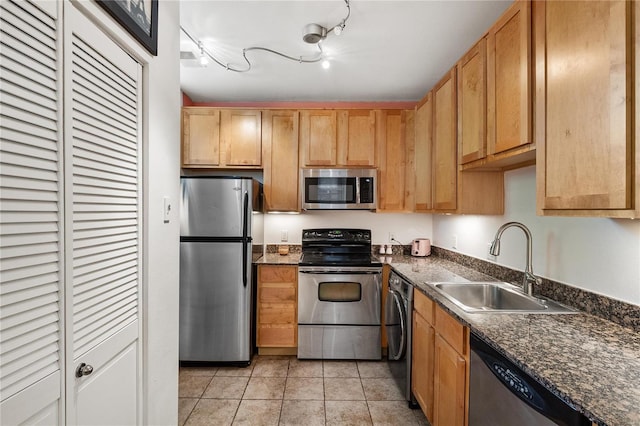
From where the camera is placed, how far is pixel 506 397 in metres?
1.10

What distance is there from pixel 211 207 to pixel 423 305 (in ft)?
6.22

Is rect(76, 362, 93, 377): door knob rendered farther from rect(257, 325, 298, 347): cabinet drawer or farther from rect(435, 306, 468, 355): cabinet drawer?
rect(257, 325, 298, 347): cabinet drawer

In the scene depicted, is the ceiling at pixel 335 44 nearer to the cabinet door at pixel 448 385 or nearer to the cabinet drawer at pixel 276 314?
the cabinet door at pixel 448 385

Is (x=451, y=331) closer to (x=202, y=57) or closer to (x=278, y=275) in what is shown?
(x=278, y=275)

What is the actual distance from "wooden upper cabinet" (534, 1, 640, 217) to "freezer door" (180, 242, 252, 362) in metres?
2.27

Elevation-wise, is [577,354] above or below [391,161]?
below

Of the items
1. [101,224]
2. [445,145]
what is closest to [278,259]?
[445,145]

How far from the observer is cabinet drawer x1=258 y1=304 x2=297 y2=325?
2938mm

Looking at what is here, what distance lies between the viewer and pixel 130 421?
120 centimetres

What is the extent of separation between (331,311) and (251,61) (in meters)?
2.30

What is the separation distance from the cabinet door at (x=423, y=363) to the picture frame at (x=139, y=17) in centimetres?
202

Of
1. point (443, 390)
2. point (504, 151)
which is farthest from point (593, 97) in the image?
point (443, 390)

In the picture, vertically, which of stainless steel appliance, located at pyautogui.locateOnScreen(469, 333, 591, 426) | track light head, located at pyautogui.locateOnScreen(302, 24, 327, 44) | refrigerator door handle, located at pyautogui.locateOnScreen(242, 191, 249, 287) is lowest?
stainless steel appliance, located at pyautogui.locateOnScreen(469, 333, 591, 426)

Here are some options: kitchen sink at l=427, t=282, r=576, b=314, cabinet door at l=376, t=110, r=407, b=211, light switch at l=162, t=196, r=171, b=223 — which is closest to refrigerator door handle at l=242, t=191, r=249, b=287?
light switch at l=162, t=196, r=171, b=223
